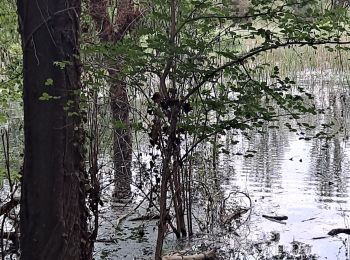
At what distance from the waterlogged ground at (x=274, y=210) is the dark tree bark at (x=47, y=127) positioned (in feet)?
4.19

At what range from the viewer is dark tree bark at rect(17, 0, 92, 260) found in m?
4.00

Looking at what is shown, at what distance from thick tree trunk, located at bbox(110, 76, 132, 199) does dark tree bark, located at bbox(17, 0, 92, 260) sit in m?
0.52

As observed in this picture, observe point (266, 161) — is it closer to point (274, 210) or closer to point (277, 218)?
point (274, 210)

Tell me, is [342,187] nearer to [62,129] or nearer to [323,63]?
[62,129]

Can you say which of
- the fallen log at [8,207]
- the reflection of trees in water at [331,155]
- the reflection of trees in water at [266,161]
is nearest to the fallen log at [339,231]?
the reflection of trees in water at [331,155]

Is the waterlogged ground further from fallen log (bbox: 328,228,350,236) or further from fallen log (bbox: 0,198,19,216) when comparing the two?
fallen log (bbox: 0,198,19,216)

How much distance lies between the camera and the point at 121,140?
22.1 feet

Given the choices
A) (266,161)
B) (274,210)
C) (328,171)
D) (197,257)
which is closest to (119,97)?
(197,257)

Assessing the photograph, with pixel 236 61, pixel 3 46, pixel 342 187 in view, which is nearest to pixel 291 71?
pixel 342 187

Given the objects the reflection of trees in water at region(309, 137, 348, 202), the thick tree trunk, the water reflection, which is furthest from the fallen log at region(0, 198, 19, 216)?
the reflection of trees in water at region(309, 137, 348, 202)

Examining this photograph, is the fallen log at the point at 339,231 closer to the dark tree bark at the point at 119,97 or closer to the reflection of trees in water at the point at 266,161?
the reflection of trees in water at the point at 266,161

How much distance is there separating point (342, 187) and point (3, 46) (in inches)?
183

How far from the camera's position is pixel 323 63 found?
17.6 meters

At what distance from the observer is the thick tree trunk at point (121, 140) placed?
5137 mm
